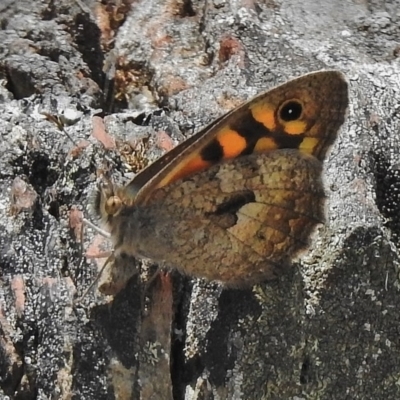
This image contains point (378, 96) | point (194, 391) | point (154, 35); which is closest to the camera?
point (194, 391)

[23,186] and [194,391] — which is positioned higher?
[23,186]

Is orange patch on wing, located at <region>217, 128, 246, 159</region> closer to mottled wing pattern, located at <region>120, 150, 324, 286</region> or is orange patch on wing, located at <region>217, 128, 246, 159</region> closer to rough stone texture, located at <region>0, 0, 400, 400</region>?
mottled wing pattern, located at <region>120, 150, 324, 286</region>

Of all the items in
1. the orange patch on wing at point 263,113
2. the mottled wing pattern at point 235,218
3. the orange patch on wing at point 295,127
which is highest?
the orange patch on wing at point 263,113

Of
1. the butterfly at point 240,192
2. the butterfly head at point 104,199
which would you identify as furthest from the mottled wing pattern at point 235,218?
the butterfly head at point 104,199

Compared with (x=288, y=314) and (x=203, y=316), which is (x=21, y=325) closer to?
(x=203, y=316)

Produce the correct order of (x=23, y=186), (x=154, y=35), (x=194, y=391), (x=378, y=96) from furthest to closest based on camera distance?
(x=154, y=35) → (x=378, y=96) → (x=23, y=186) → (x=194, y=391)

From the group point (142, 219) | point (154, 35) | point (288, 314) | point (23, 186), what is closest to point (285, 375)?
point (288, 314)

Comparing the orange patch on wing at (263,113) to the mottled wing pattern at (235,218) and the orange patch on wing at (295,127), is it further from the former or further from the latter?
the mottled wing pattern at (235,218)
